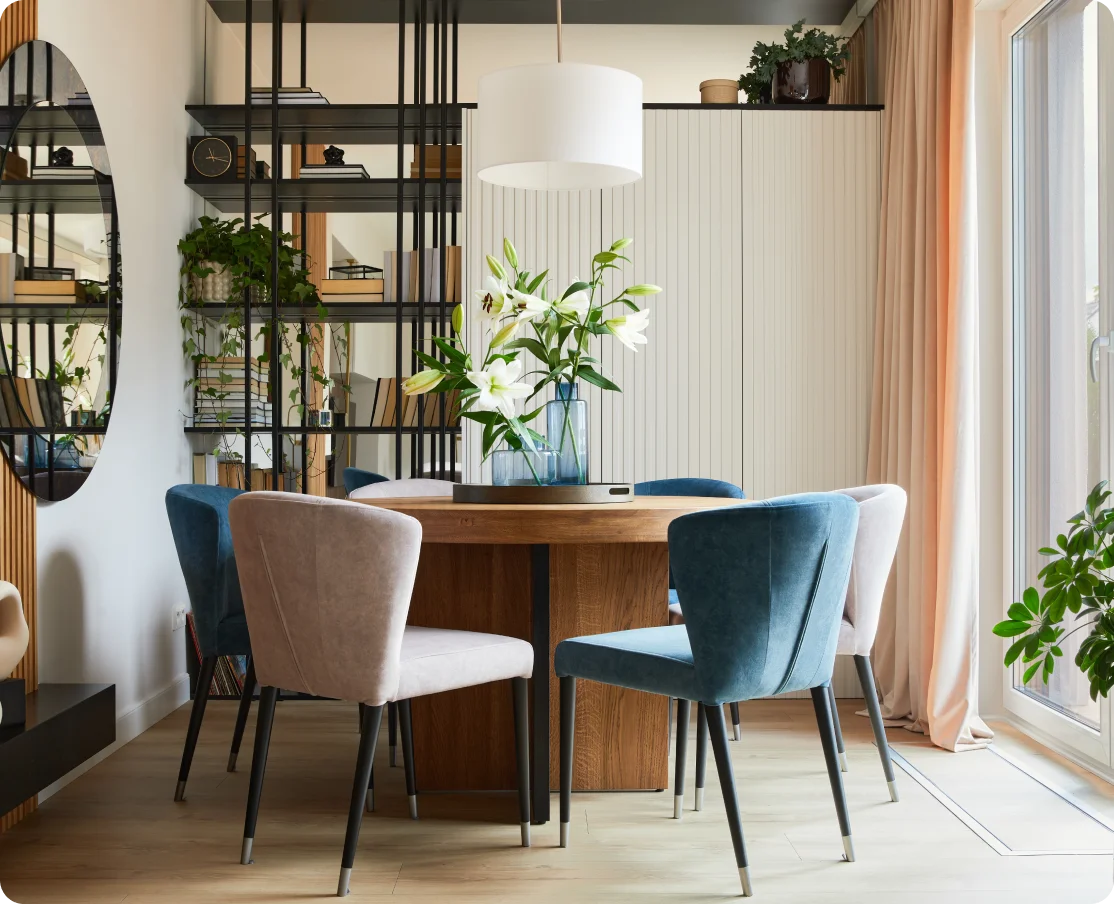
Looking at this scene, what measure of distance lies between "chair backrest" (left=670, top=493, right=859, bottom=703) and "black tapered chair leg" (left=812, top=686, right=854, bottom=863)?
0.58 feet

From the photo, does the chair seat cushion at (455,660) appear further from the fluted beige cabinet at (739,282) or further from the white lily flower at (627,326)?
the fluted beige cabinet at (739,282)

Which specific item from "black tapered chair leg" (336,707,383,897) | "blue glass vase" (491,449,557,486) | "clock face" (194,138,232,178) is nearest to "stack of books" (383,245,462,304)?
"clock face" (194,138,232,178)

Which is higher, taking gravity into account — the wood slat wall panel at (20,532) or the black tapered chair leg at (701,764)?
the wood slat wall panel at (20,532)

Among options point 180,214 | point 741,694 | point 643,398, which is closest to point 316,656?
point 741,694

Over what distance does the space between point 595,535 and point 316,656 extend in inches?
25.1

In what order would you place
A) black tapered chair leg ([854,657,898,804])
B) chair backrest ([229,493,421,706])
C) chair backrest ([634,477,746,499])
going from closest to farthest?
1. chair backrest ([229,493,421,706])
2. black tapered chair leg ([854,657,898,804])
3. chair backrest ([634,477,746,499])

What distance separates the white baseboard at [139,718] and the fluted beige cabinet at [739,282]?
1339mm

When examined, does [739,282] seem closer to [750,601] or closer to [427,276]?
[427,276]

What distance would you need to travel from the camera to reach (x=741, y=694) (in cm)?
208

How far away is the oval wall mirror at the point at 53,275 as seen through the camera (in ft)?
8.63

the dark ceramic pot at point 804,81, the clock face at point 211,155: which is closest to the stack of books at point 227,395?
the clock face at point 211,155

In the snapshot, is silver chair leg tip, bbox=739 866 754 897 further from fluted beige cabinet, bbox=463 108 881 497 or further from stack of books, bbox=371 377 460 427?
stack of books, bbox=371 377 460 427

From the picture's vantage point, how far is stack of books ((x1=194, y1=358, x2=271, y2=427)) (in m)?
4.17

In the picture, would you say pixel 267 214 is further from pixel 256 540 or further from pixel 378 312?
pixel 256 540
